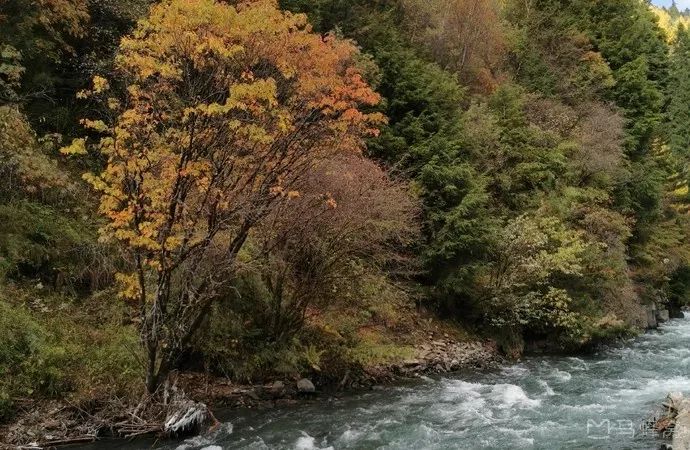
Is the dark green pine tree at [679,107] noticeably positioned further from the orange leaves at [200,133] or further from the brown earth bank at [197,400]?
the orange leaves at [200,133]

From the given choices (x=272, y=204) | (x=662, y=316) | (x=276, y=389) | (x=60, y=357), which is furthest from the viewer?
(x=662, y=316)

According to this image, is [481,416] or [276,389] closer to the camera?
[481,416]

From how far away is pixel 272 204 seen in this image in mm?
11312

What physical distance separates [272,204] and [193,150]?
2.01m

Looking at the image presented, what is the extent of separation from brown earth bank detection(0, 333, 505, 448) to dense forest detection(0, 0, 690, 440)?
10.6 inches

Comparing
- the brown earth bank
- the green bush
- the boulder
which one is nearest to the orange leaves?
the green bush

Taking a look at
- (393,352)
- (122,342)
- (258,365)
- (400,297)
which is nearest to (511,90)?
(400,297)

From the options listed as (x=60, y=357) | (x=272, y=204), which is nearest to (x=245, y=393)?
(x=60, y=357)

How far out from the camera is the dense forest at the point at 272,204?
10.0 metres

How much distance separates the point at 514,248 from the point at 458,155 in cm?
424

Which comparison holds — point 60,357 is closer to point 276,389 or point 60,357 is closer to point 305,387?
point 276,389

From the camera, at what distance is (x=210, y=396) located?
11.8 meters

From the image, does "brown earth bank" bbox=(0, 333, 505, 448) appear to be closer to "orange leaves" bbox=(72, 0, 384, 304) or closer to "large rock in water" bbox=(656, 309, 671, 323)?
"orange leaves" bbox=(72, 0, 384, 304)

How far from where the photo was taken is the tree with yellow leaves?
9.57 m
